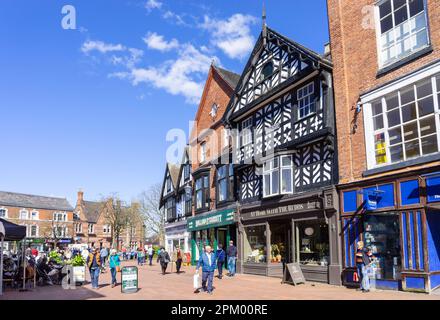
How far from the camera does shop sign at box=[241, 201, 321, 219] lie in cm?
1708

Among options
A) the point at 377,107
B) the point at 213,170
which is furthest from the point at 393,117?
the point at 213,170

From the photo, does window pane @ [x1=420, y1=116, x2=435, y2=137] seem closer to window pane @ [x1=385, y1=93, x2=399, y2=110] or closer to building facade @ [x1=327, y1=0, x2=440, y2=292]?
building facade @ [x1=327, y1=0, x2=440, y2=292]

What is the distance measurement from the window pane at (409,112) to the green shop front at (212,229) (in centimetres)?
1158

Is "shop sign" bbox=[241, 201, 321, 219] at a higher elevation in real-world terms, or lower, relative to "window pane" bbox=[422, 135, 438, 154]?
lower

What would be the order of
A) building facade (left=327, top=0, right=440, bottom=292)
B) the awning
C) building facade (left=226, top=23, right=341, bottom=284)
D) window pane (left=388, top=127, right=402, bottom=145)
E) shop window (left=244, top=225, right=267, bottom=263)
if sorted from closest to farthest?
1. building facade (left=327, top=0, right=440, bottom=292)
2. window pane (left=388, top=127, right=402, bottom=145)
3. the awning
4. building facade (left=226, top=23, right=341, bottom=284)
5. shop window (left=244, top=225, right=267, bottom=263)

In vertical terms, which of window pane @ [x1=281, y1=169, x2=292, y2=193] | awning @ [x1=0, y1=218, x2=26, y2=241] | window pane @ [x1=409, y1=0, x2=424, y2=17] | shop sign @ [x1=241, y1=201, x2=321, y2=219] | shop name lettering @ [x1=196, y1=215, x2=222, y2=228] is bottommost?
awning @ [x1=0, y1=218, x2=26, y2=241]

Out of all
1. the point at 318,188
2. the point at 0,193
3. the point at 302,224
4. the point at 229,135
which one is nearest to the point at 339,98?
the point at 318,188

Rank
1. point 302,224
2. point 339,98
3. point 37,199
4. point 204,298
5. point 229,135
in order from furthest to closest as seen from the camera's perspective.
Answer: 1. point 37,199
2. point 229,135
3. point 302,224
4. point 339,98
5. point 204,298

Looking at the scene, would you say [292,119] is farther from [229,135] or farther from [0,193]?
[0,193]

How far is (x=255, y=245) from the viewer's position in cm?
2189

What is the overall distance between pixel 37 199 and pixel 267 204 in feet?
220

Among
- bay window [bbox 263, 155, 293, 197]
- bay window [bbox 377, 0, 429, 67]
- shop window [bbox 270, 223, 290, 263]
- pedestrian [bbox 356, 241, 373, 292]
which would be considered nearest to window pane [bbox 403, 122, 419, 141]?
bay window [bbox 377, 0, 429, 67]

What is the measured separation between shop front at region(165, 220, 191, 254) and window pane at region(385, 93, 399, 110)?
21404 millimetres
